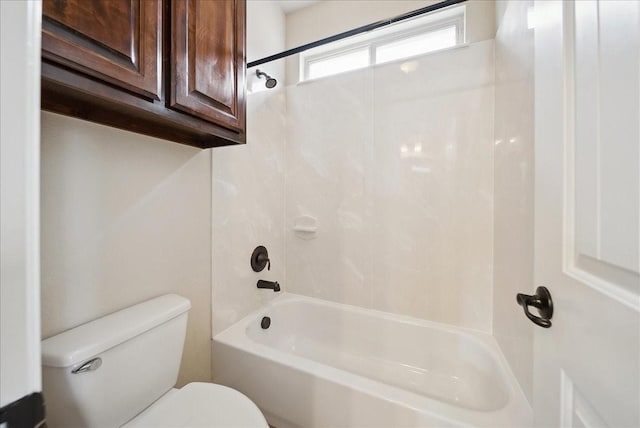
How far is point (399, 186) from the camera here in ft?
5.40

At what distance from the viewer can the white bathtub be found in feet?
3.06

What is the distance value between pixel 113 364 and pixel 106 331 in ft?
0.35

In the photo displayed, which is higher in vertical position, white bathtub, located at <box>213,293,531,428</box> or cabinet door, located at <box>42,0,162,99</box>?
cabinet door, located at <box>42,0,162,99</box>

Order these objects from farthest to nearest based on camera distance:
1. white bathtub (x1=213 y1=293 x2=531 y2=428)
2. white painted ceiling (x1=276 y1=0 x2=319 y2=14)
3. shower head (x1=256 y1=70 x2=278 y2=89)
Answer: white painted ceiling (x1=276 y1=0 x2=319 y2=14) < shower head (x1=256 y1=70 x2=278 y2=89) < white bathtub (x1=213 y1=293 x2=531 y2=428)

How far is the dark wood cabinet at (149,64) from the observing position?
1.83ft

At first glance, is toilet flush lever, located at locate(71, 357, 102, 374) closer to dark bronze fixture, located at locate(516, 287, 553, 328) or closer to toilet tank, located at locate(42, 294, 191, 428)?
toilet tank, located at locate(42, 294, 191, 428)

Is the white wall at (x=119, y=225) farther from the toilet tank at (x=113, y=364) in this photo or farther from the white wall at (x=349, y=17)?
the white wall at (x=349, y=17)

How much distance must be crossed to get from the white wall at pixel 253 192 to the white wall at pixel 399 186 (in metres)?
0.13

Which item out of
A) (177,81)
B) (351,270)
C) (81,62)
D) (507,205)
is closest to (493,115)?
(507,205)

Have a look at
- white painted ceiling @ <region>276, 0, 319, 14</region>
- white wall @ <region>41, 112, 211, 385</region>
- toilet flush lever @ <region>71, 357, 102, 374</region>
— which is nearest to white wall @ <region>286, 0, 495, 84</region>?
white painted ceiling @ <region>276, 0, 319, 14</region>

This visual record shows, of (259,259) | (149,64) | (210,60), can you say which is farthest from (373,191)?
(149,64)

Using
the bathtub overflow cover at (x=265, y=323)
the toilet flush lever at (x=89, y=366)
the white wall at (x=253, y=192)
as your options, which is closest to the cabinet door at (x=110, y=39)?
the white wall at (x=253, y=192)

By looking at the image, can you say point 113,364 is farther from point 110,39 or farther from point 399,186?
point 399,186

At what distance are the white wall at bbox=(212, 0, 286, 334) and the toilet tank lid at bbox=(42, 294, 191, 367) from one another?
42cm
